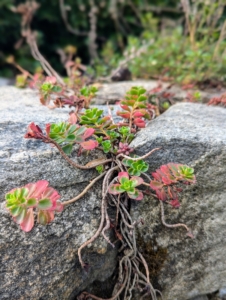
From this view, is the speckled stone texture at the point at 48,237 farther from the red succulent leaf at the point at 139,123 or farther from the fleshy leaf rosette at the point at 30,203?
the red succulent leaf at the point at 139,123

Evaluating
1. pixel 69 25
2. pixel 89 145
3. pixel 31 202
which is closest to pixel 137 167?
pixel 89 145

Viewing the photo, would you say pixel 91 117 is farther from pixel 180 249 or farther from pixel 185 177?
pixel 180 249

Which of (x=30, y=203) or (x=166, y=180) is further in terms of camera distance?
(x=166, y=180)

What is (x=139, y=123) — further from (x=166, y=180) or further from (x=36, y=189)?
(x=36, y=189)

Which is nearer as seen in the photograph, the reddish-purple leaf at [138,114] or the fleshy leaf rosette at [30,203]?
the fleshy leaf rosette at [30,203]

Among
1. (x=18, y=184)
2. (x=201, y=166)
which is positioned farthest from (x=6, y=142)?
(x=201, y=166)

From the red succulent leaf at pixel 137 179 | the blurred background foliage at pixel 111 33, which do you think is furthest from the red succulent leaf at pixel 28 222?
the blurred background foliage at pixel 111 33
